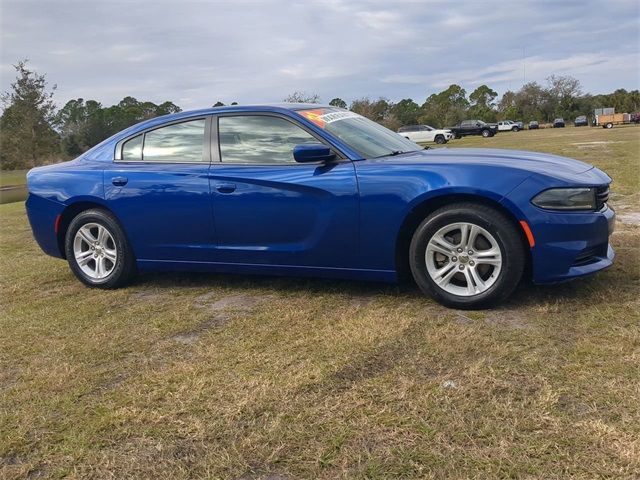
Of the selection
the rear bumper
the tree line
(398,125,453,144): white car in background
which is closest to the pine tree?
the tree line

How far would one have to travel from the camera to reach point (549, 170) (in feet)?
12.0

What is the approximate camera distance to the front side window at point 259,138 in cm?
421

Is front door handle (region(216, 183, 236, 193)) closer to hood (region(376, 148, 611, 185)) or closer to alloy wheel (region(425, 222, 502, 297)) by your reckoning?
hood (region(376, 148, 611, 185))

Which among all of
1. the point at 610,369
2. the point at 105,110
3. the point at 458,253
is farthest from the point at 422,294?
the point at 105,110

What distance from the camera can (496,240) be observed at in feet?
11.8

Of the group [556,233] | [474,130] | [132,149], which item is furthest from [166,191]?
[474,130]

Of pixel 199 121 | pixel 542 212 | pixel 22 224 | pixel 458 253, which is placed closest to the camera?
pixel 542 212

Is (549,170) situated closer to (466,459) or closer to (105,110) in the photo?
(466,459)

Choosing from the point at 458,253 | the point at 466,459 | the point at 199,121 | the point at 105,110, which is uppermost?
the point at 105,110

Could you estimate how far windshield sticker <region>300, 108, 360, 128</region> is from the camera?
426 centimetres

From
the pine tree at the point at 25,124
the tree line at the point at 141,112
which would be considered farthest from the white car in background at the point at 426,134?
the pine tree at the point at 25,124

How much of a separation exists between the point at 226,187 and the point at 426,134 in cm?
4048

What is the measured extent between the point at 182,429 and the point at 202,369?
0.60 meters

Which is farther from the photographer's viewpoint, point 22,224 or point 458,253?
point 22,224
